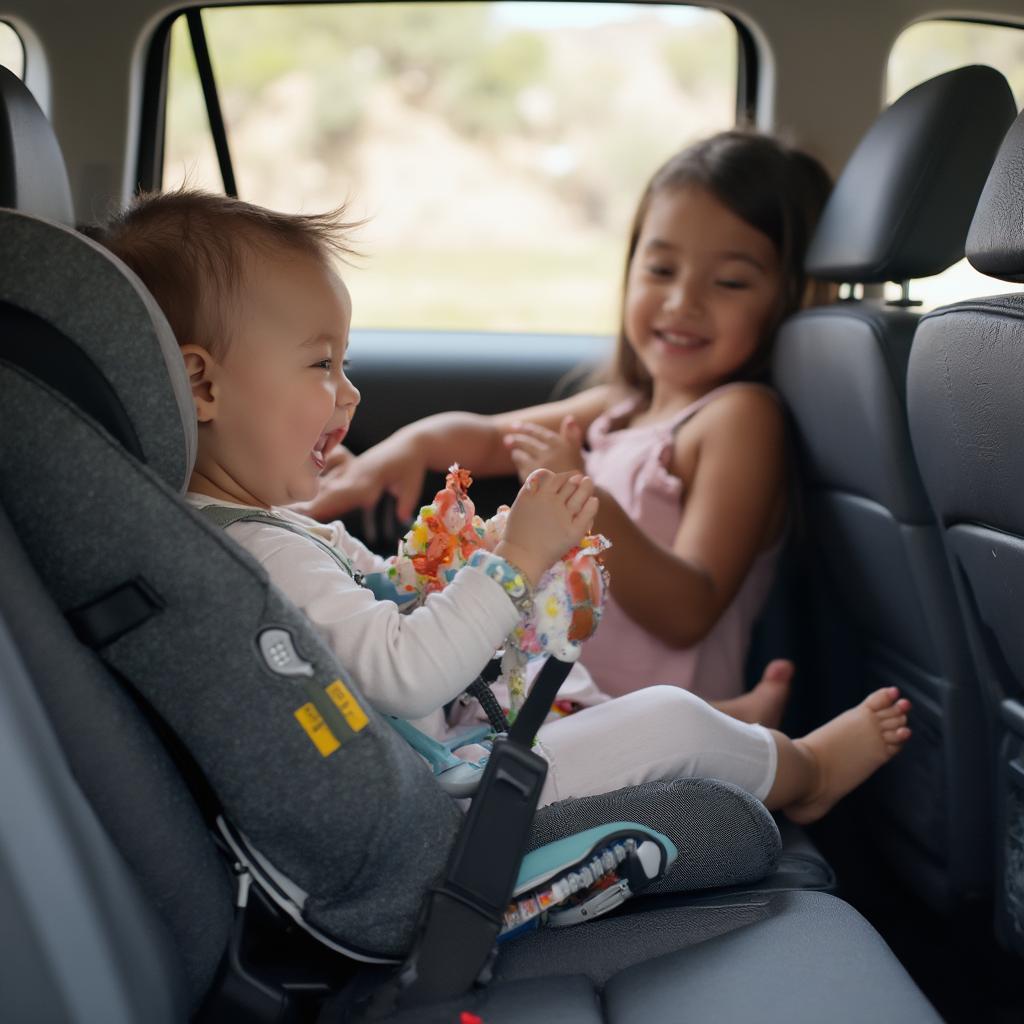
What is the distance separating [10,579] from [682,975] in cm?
59

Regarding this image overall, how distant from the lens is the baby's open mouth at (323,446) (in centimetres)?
124

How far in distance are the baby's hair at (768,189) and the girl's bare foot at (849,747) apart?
671 millimetres

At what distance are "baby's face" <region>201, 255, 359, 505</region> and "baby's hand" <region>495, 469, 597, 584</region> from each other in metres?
0.19

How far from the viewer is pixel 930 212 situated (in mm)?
1552

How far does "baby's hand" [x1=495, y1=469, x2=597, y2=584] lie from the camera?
3.81ft

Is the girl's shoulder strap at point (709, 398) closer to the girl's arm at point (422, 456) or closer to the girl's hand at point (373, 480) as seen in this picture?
the girl's arm at point (422, 456)

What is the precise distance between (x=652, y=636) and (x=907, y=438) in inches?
19.3

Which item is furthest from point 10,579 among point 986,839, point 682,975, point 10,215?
point 986,839

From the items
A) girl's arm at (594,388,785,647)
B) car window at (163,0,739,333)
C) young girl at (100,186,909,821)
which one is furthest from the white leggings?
car window at (163,0,739,333)

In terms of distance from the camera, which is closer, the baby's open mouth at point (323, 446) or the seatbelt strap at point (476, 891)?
the seatbelt strap at point (476, 891)

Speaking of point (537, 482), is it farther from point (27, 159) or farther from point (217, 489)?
point (27, 159)

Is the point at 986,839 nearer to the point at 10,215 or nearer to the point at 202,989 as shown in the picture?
the point at 202,989

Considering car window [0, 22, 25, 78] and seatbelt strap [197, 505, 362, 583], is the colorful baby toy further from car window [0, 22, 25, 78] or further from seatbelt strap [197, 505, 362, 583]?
car window [0, 22, 25, 78]

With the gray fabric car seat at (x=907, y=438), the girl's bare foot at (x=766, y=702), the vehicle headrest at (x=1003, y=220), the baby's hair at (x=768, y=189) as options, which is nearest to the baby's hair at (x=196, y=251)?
the vehicle headrest at (x=1003, y=220)
